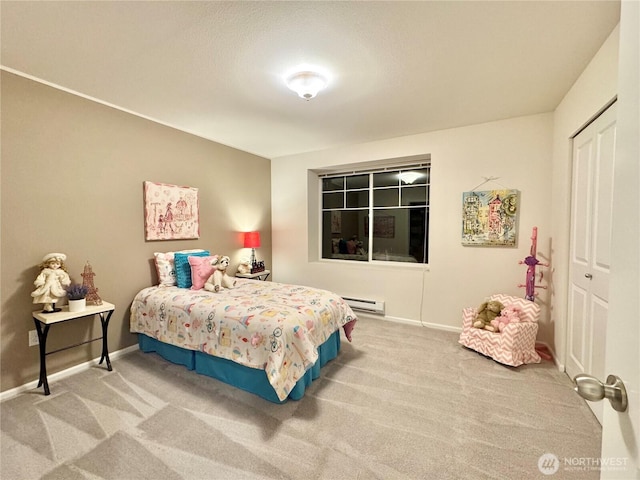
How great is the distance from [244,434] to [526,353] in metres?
2.59

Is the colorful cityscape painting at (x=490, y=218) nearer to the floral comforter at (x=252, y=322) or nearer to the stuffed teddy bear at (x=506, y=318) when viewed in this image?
the stuffed teddy bear at (x=506, y=318)

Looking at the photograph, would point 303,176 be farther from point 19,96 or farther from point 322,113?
point 19,96

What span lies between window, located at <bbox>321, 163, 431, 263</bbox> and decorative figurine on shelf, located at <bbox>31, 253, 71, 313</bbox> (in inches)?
132

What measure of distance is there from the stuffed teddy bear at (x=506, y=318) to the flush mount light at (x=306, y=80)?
2.78 meters

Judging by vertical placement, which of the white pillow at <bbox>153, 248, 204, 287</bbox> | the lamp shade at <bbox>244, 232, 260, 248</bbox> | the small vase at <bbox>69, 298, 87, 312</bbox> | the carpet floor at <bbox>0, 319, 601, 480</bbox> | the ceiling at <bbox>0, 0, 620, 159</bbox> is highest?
the ceiling at <bbox>0, 0, 620, 159</bbox>

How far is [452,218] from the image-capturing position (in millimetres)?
3400

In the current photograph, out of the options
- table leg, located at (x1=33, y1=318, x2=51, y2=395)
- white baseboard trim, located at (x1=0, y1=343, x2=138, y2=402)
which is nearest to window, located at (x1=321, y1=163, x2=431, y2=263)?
white baseboard trim, located at (x1=0, y1=343, x2=138, y2=402)

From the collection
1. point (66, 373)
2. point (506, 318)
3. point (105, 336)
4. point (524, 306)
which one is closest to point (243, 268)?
point (105, 336)

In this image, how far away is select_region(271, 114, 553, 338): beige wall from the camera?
9.73ft

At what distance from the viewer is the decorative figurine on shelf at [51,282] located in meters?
2.15

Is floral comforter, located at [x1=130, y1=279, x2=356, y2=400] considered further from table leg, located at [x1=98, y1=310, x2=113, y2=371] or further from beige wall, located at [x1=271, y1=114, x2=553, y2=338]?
beige wall, located at [x1=271, y1=114, x2=553, y2=338]

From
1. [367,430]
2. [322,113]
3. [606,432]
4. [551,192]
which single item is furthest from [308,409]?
[551,192]

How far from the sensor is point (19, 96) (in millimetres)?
2148

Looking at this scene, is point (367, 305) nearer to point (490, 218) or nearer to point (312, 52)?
point (490, 218)
